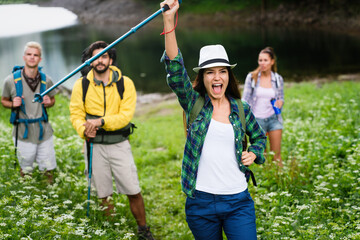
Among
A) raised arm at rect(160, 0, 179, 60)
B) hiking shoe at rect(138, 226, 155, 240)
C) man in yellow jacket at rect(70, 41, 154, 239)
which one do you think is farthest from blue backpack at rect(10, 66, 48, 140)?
raised arm at rect(160, 0, 179, 60)

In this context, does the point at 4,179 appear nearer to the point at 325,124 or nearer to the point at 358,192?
the point at 358,192

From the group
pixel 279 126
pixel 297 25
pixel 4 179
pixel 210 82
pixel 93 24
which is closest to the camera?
pixel 210 82

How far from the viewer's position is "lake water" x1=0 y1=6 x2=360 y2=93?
85.5 feet

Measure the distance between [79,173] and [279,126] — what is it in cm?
372

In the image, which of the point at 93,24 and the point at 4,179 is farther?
the point at 93,24

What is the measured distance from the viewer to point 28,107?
6.29 meters

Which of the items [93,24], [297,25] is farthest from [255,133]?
[93,24]

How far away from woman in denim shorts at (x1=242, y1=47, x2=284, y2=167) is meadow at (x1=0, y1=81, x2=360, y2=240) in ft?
1.57

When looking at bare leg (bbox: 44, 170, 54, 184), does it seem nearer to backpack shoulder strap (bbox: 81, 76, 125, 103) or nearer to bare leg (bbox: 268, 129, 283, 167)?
backpack shoulder strap (bbox: 81, 76, 125, 103)

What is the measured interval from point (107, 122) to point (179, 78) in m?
1.95

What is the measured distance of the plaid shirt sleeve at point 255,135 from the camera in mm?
3787

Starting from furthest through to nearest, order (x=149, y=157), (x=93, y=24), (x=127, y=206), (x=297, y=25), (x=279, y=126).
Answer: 1. (x=93, y=24)
2. (x=297, y=25)
3. (x=149, y=157)
4. (x=279, y=126)
5. (x=127, y=206)

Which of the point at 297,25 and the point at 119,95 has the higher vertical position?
the point at 297,25

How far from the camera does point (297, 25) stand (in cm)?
4719
